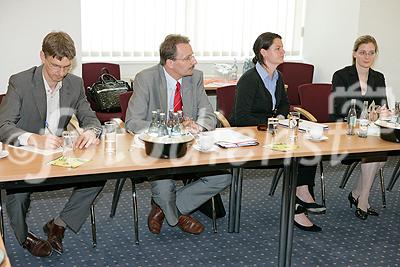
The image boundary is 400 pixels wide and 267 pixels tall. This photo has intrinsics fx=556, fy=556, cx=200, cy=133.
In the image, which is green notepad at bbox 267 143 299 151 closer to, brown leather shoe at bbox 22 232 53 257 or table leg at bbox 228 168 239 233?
table leg at bbox 228 168 239 233

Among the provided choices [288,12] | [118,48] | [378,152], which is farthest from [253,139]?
[288,12]

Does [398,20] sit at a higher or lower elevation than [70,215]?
higher

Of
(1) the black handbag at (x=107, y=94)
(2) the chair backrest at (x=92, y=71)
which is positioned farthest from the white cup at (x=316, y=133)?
(2) the chair backrest at (x=92, y=71)

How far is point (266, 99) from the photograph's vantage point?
3.99 meters

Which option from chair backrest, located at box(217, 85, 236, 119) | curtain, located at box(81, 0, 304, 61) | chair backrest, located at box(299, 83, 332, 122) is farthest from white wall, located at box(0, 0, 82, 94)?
chair backrest, located at box(299, 83, 332, 122)

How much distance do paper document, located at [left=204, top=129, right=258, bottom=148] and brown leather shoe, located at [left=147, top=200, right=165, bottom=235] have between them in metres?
0.72

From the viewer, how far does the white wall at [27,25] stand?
4691 mm

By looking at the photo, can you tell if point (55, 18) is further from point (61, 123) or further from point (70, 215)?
point (70, 215)

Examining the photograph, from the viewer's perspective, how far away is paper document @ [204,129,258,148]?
3.09 meters

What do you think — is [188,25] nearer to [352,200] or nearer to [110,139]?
[352,200]

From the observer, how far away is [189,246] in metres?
3.53

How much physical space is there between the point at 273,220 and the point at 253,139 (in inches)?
39.9

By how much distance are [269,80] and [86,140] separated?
64.1 inches

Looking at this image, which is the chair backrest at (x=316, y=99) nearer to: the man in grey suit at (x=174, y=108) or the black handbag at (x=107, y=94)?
the man in grey suit at (x=174, y=108)
